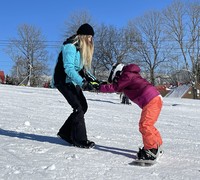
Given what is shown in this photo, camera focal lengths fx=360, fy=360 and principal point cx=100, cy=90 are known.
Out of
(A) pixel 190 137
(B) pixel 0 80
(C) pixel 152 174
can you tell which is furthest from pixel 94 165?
(B) pixel 0 80

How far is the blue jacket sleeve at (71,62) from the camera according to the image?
4.97 metres

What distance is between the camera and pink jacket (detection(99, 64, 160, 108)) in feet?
14.6

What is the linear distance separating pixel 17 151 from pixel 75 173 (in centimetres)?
126

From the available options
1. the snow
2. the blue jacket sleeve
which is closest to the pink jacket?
the blue jacket sleeve

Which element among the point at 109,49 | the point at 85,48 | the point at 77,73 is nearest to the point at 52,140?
the point at 77,73

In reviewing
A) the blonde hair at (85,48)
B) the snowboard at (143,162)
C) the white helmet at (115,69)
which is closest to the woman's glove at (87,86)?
the white helmet at (115,69)

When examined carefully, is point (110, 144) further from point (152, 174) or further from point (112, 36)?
point (112, 36)

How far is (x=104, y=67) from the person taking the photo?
6291 cm

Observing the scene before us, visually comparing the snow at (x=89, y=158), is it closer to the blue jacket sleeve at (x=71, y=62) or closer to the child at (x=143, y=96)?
the child at (x=143, y=96)

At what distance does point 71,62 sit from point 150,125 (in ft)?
4.74

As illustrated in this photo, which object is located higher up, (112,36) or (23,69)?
(112,36)

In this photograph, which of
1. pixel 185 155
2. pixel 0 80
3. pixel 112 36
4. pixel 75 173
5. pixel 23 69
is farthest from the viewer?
pixel 23 69

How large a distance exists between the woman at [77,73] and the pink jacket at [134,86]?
2.23ft

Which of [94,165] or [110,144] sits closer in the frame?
[94,165]
